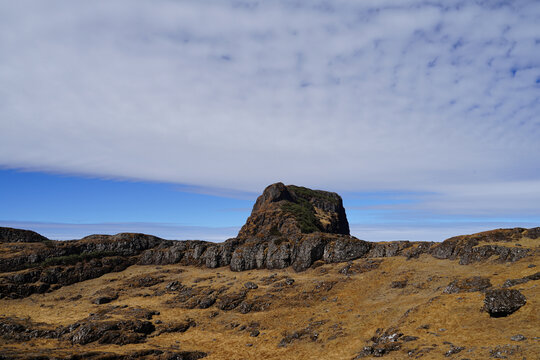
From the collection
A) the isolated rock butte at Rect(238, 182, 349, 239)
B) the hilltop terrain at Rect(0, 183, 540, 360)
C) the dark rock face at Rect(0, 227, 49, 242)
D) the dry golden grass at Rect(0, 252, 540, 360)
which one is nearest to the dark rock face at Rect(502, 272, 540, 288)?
the hilltop terrain at Rect(0, 183, 540, 360)

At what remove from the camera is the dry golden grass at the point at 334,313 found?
25812mm

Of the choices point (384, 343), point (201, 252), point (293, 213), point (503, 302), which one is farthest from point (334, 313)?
point (293, 213)

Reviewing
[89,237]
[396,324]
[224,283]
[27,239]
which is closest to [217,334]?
[224,283]

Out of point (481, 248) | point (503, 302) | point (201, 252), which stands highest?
point (481, 248)

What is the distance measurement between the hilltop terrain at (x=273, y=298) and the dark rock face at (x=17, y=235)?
684 mm

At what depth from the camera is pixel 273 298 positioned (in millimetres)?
45469

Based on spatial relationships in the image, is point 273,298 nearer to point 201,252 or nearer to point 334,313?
point 334,313

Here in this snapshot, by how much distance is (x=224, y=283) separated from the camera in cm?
5459

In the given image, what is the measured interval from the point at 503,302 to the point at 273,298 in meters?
28.4

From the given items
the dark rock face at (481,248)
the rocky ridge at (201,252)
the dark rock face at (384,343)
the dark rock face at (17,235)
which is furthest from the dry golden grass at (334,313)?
the dark rock face at (17,235)

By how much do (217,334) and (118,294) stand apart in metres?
27.7

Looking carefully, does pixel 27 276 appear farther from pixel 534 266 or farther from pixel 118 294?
pixel 534 266

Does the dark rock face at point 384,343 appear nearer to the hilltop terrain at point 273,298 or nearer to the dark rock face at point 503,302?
the hilltop terrain at point 273,298

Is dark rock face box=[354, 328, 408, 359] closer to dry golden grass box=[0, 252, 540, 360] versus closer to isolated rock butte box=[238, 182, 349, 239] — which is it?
dry golden grass box=[0, 252, 540, 360]
